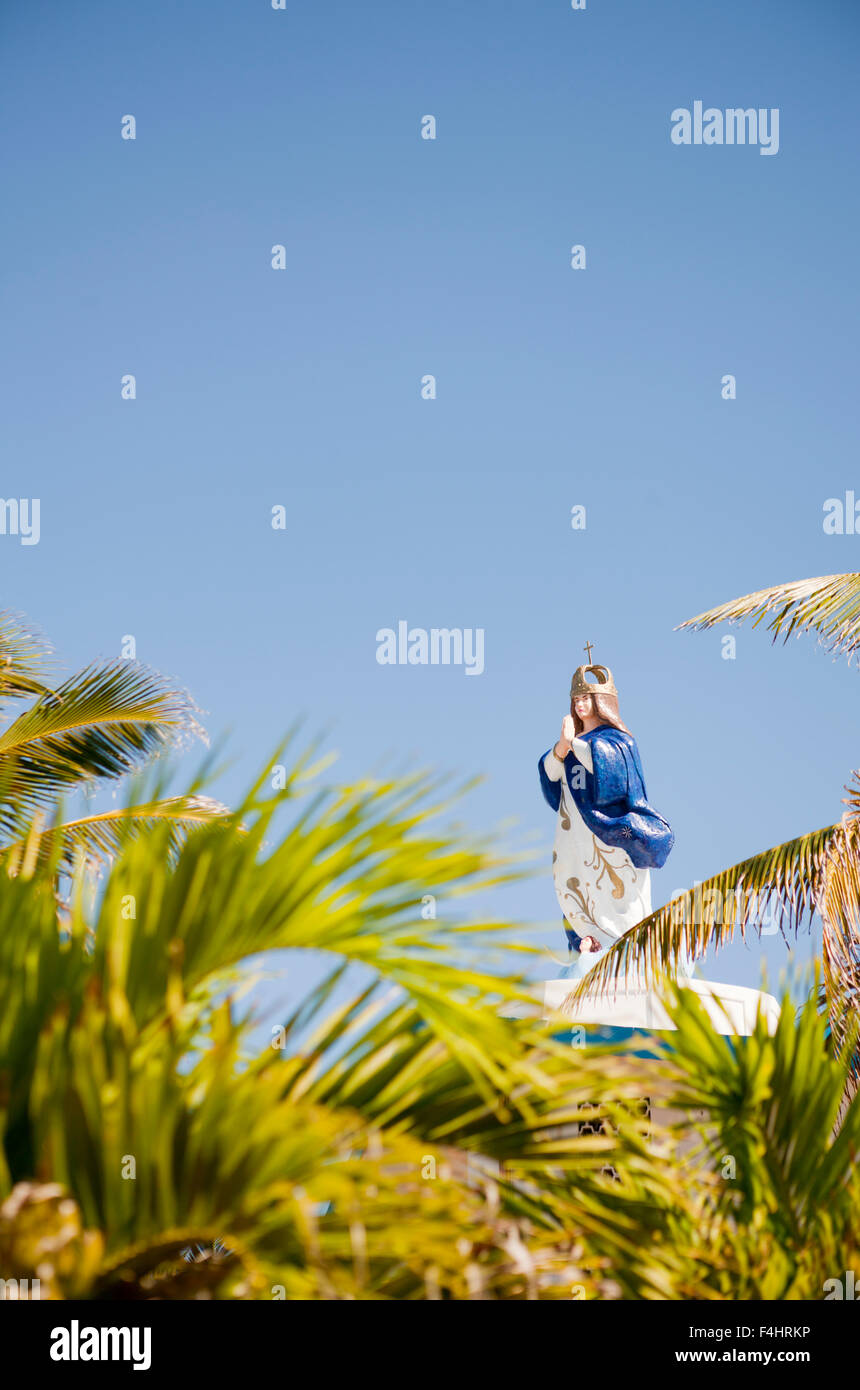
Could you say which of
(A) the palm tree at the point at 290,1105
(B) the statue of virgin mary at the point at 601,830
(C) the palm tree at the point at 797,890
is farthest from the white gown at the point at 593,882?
(A) the palm tree at the point at 290,1105

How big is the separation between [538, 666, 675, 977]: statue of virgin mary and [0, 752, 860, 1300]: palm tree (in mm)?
9063

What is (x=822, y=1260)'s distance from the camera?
8.79ft

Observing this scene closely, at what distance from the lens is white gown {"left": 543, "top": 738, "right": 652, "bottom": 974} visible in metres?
11.7

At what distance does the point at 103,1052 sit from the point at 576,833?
10.2 m

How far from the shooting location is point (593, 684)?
12023 mm

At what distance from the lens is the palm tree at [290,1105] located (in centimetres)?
190

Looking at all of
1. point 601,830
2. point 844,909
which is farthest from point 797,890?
point 601,830

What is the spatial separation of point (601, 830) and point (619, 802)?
1.01 feet

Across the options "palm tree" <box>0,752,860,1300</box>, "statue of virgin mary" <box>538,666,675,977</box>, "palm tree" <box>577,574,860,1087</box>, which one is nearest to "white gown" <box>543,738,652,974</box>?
"statue of virgin mary" <box>538,666,675,977</box>

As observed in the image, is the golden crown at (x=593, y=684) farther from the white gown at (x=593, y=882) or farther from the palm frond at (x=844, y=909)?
the palm frond at (x=844, y=909)

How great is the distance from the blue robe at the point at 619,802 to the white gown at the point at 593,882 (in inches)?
3.6
